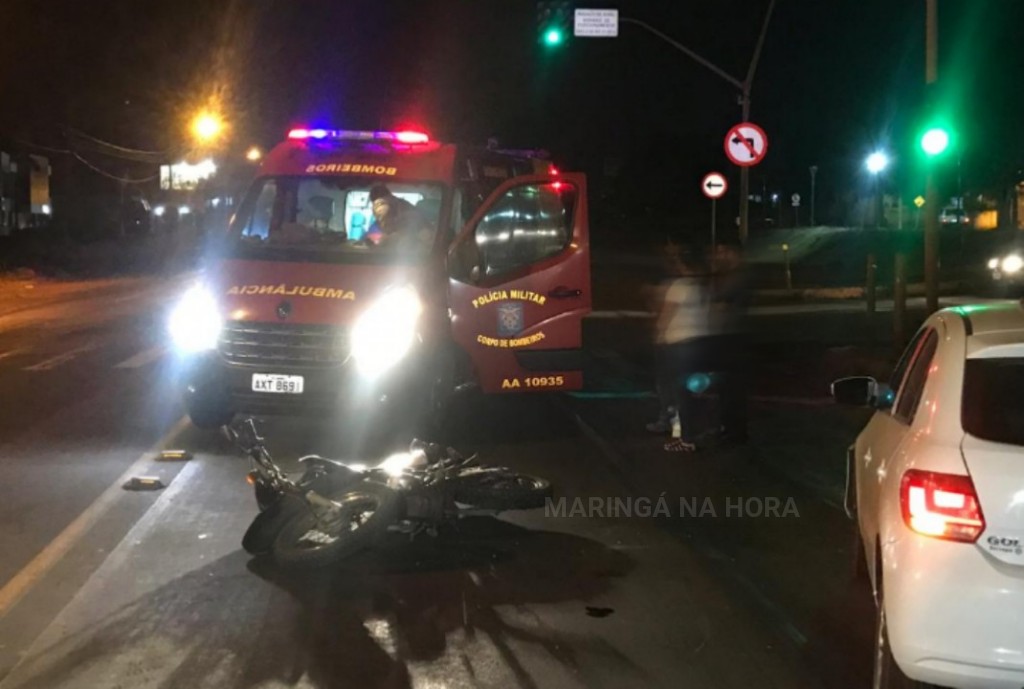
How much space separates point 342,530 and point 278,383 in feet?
11.1

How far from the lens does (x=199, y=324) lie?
10.3m

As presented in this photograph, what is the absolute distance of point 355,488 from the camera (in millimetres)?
7012

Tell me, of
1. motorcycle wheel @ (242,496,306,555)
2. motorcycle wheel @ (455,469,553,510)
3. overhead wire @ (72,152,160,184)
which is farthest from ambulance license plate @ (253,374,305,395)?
overhead wire @ (72,152,160,184)

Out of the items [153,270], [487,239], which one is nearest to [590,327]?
[487,239]

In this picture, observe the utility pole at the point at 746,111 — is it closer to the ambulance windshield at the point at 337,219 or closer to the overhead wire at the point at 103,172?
the ambulance windshield at the point at 337,219

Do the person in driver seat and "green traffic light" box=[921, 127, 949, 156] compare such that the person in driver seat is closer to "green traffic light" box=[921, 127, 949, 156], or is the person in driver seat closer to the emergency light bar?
the emergency light bar

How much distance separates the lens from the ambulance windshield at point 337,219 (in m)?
10.6

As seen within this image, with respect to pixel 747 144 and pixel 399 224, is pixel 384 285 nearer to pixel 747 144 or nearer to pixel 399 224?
pixel 399 224

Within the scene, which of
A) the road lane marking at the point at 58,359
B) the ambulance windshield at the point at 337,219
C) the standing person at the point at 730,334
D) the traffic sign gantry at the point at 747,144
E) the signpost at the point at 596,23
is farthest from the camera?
the signpost at the point at 596,23

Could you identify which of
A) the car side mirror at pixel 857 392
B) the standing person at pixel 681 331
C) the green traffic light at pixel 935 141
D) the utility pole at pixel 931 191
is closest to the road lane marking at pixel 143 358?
the standing person at pixel 681 331

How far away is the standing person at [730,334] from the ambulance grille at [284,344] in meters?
3.02

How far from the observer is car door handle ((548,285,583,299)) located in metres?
11.3

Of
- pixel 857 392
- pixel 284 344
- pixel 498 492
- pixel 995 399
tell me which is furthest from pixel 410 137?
pixel 995 399

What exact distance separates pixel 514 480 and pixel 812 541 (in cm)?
185
